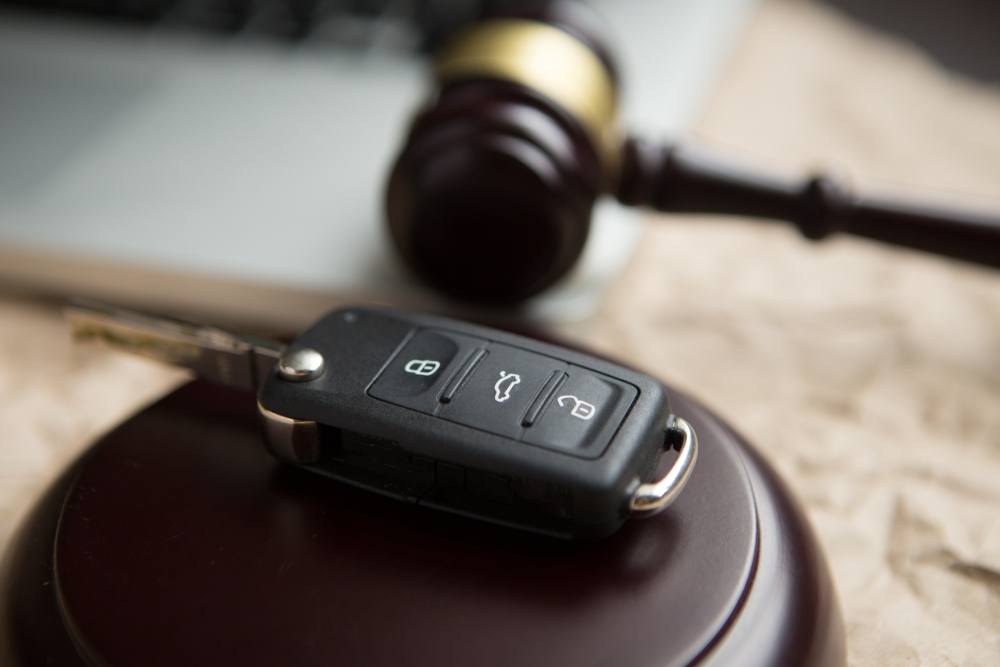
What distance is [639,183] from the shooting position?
59 cm

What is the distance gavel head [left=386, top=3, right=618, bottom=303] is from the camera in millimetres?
545

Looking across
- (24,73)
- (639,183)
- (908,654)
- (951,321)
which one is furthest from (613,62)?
(24,73)

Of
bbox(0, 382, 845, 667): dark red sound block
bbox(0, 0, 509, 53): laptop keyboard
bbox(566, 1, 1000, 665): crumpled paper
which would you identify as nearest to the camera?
bbox(0, 382, 845, 667): dark red sound block

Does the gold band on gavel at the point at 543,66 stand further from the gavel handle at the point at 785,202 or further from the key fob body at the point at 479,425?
the key fob body at the point at 479,425

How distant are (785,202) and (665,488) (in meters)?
0.29

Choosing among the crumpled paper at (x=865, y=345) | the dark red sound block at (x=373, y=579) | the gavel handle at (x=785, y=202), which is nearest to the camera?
the dark red sound block at (x=373, y=579)

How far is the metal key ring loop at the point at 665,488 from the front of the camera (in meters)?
0.35

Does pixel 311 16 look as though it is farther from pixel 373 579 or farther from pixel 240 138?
pixel 373 579

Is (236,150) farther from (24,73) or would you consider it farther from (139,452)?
(139,452)

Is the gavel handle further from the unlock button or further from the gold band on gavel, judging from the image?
the unlock button

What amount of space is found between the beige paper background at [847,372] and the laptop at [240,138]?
0.05 m

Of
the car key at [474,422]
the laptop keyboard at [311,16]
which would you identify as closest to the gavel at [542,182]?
the car key at [474,422]

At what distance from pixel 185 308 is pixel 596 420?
365 mm

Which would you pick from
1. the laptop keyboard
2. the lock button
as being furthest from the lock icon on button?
the laptop keyboard
